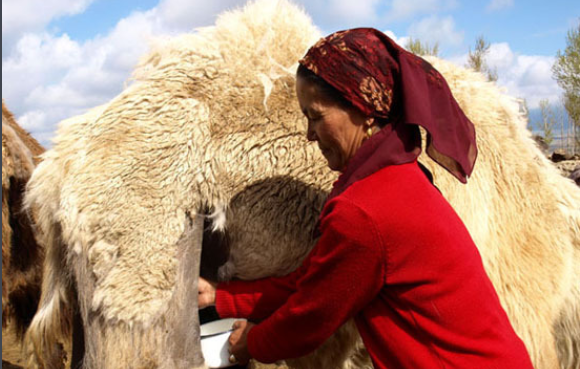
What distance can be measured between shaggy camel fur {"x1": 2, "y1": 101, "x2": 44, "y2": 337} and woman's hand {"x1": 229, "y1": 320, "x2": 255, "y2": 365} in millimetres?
2907

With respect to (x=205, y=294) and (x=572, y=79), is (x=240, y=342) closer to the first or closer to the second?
(x=205, y=294)

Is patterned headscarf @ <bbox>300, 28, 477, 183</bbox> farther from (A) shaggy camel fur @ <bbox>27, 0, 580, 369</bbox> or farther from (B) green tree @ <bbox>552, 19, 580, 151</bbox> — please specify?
(B) green tree @ <bbox>552, 19, 580, 151</bbox>

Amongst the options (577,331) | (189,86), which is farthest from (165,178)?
(577,331)

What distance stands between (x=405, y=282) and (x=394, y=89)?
546mm

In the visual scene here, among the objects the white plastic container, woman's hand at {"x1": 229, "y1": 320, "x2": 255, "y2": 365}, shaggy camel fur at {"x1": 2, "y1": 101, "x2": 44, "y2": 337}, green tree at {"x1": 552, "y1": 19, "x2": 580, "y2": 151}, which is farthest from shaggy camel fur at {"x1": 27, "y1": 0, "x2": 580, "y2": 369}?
green tree at {"x1": 552, "y1": 19, "x2": 580, "y2": 151}

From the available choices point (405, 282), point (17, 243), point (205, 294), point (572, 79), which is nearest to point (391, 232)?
point (405, 282)

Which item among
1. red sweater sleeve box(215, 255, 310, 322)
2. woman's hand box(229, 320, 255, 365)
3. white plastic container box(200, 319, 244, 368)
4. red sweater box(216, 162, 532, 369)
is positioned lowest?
white plastic container box(200, 319, 244, 368)

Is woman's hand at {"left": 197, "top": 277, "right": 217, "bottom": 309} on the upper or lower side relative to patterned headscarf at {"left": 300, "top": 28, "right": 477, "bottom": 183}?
lower

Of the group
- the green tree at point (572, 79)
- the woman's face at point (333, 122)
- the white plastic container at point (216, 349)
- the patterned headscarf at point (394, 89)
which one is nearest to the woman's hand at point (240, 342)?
the white plastic container at point (216, 349)

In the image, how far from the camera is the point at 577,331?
6.79 ft

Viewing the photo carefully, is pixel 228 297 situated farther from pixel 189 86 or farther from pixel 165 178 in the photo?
pixel 189 86

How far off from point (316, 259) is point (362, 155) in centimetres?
33

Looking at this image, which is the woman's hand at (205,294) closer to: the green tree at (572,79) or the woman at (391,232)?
the woman at (391,232)

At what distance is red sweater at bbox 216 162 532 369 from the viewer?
1.26 m
